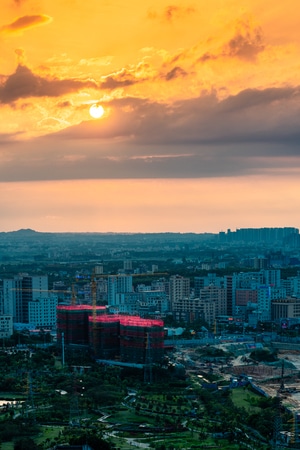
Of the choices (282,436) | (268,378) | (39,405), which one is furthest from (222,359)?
(282,436)

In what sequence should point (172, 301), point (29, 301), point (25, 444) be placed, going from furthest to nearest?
point (172, 301) → point (29, 301) → point (25, 444)

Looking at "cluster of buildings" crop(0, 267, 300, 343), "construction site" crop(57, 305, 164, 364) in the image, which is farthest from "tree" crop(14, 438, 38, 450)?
"cluster of buildings" crop(0, 267, 300, 343)

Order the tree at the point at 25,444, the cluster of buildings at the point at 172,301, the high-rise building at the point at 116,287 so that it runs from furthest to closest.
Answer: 1. the high-rise building at the point at 116,287
2. the cluster of buildings at the point at 172,301
3. the tree at the point at 25,444

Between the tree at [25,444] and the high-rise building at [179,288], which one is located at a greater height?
the high-rise building at [179,288]

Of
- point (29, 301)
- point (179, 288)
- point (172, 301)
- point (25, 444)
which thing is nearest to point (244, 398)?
point (25, 444)

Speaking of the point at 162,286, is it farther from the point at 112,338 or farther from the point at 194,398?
the point at 194,398

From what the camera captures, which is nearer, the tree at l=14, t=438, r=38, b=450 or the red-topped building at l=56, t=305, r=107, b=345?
the tree at l=14, t=438, r=38, b=450

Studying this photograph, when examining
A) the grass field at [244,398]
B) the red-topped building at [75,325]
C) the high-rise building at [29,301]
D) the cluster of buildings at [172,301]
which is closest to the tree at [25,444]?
the grass field at [244,398]

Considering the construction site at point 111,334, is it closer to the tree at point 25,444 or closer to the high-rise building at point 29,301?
the tree at point 25,444

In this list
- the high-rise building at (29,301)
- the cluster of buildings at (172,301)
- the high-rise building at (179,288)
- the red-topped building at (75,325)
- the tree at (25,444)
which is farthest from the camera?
the high-rise building at (179,288)

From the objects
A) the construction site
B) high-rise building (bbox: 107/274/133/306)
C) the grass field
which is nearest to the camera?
the grass field

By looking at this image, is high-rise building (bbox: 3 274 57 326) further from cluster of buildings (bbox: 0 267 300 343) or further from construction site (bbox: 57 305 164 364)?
construction site (bbox: 57 305 164 364)

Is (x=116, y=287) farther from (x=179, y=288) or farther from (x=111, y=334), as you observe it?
(x=111, y=334)
